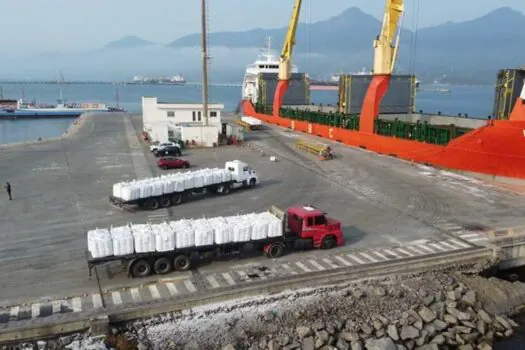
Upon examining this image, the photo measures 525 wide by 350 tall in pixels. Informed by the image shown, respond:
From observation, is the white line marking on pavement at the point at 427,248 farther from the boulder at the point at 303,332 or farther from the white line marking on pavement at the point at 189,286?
the white line marking on pavement at the point at 189,286

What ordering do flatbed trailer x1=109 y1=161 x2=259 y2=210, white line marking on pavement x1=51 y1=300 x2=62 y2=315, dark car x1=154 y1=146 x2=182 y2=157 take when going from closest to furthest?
white line marking on pavement x1=51 y1=300 x2=62 y2=315, flatbed trailer x1=109 y1=161 x2=259 y2=210, dark car x1=154 y1=146 x2=182 y2=157

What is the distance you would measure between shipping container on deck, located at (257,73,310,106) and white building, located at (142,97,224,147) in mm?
30311

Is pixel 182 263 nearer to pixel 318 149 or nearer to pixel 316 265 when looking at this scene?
pixel 316 265

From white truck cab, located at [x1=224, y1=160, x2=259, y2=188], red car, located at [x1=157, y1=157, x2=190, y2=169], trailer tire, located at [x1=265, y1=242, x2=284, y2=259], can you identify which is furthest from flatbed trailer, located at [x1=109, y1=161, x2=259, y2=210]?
trailer tire, located at [x1=265, y1=242, x2=284, y2=259]

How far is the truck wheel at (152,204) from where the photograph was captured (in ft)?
93.5

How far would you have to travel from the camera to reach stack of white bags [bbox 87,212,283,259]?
1823 cm

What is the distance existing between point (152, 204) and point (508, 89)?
31.9 m

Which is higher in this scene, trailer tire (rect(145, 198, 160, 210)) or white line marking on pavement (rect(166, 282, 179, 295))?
trailer tire (rect(145, 198, 160, 210))

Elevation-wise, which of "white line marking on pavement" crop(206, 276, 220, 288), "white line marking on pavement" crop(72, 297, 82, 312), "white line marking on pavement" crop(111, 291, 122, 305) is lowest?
"white line marking on pavement" crop(72, 297, 82, 312)

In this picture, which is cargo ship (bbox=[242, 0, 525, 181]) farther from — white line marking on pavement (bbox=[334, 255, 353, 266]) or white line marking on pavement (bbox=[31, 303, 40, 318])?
white line marking on pavement (bbox=[31, 303, 40, 318])

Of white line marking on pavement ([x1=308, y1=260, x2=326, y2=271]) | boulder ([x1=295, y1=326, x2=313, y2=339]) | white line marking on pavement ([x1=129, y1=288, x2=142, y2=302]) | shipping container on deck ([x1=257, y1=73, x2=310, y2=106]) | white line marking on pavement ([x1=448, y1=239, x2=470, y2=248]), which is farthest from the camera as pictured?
shipping container on deck ([x1=257, y1=73, x2=310, y2=106])

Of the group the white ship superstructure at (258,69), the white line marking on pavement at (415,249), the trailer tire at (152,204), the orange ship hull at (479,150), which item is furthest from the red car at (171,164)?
the white ship superstructure at (258,69)

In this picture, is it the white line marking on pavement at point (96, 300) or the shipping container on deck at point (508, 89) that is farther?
the shipping container on deck at point (508, 89)

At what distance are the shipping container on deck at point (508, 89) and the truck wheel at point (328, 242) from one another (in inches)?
1046
